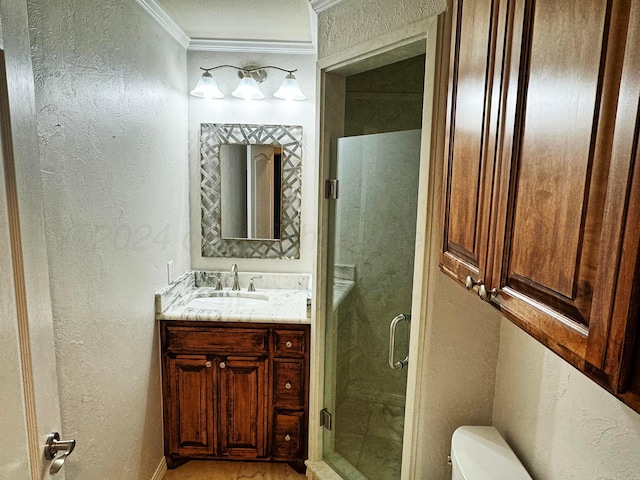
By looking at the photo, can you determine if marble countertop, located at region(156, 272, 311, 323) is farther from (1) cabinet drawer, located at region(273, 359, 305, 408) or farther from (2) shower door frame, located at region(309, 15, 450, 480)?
(2) shower door frame, located at region(309, 15, 450, 480)

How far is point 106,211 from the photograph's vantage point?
5.18ft

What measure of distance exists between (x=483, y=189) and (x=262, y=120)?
2.03 metres

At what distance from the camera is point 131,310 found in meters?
1.83

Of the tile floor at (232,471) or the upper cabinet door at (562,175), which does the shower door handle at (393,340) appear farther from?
the tile floor at (232,471)

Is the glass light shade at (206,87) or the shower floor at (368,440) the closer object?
the shower floor at (368,440)

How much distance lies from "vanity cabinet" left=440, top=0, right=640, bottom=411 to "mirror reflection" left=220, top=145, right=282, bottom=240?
71.8 inches

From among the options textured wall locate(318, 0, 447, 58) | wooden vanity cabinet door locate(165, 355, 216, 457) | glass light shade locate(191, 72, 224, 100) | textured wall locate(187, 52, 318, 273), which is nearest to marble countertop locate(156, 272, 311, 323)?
wooden vanity cabinet door locate(165, 355, 216, 457)

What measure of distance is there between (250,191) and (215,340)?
99cm

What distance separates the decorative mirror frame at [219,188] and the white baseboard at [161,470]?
1245 millimetres

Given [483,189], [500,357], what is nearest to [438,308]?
[500,357]

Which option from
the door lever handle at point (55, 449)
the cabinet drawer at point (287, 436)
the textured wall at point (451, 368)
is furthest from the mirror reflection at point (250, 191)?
the door lever handle at point (55, 449)

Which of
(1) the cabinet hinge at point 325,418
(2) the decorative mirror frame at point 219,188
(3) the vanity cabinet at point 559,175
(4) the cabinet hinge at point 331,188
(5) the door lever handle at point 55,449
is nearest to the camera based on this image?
(3) the vanity cabinet at point 559,175

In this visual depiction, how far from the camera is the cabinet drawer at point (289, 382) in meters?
2.24

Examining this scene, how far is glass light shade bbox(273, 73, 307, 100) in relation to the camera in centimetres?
249
